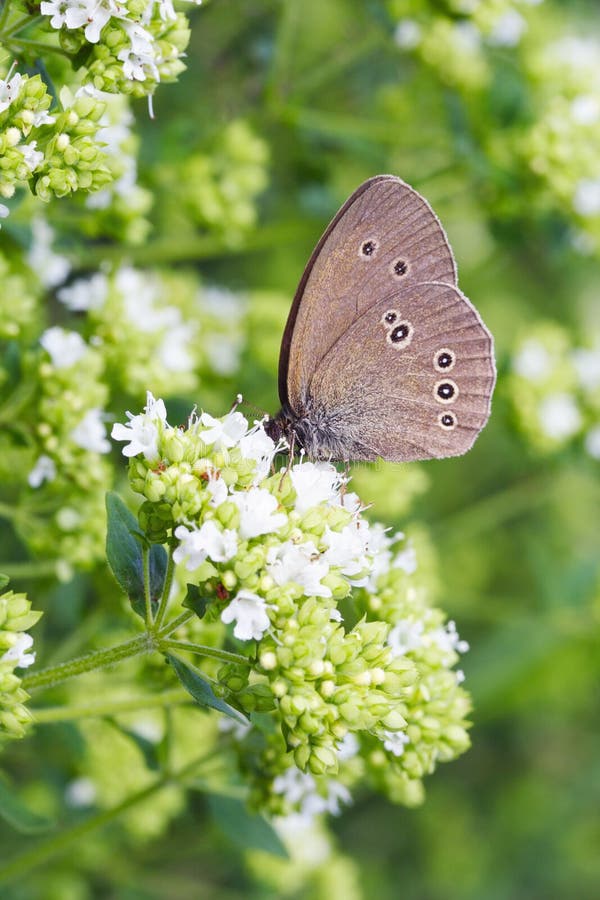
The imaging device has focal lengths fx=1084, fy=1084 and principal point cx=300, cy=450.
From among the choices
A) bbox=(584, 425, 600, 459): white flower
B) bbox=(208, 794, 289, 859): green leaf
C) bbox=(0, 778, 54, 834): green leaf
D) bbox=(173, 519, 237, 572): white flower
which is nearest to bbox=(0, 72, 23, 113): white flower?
bbox=(173, 519, 237, 572): white flower

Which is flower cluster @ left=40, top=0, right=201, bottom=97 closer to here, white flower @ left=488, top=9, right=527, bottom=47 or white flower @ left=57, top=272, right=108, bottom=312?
white flower @ left=57, top=272, right=108, bottom=312

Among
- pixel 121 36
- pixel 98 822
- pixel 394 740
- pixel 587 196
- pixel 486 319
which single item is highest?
pixel 121 36

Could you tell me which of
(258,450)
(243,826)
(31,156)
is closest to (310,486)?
(258,450)

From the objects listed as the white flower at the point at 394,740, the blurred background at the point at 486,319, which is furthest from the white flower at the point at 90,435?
the white flower at the point at 394,740

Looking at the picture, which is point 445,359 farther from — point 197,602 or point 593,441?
point 593,441

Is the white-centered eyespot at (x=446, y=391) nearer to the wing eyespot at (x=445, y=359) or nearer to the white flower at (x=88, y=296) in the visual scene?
the wing eyespot at (x=445, y=359)

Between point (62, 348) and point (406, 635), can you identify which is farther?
point (62, 348)
